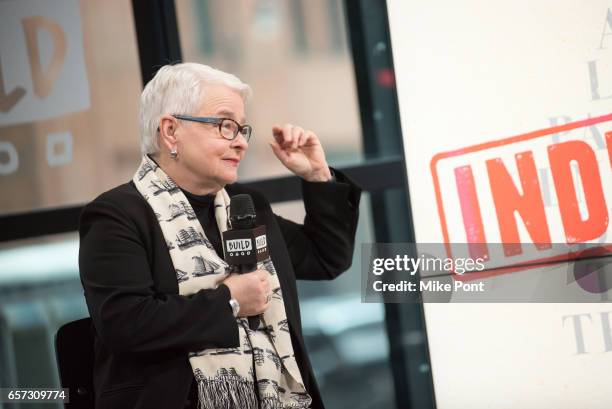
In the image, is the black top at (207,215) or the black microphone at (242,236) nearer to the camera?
the black microphone at (242,236)

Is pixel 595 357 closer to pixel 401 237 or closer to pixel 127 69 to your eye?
pixel 401 237

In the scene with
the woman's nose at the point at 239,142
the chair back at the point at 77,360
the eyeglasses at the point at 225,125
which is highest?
the eyeglasses at the point at 225,125

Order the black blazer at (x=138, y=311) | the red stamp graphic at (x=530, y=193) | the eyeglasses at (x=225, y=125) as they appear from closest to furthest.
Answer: the black blazer at (x=138, y=311) < the eyeglasses at (x=225, y=125) < the red stamp graphic at (x=530, y=193)

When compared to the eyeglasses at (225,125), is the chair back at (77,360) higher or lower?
lower

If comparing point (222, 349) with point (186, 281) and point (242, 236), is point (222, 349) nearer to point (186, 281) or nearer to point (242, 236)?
point (186, 281)

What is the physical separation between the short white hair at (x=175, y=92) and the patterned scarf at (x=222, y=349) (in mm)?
104

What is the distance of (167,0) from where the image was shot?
143 inches

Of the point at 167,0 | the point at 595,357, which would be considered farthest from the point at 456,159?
the point at 167,0

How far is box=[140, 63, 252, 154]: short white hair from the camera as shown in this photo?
226cm

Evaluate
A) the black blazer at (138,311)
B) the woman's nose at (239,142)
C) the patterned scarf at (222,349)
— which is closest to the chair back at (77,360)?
the black blazer at (138,311)

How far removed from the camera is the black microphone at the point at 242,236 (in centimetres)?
209

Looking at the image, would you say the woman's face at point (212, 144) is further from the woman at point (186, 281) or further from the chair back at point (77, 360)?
the chair back at point (77, 360)

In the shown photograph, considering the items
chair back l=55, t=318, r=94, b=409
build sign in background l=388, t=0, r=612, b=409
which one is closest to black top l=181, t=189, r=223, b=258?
chair back l=55, t=318, r=94, b=409

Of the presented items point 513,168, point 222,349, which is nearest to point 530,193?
point 513,168
